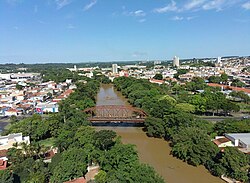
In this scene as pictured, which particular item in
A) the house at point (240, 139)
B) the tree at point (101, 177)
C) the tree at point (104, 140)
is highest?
the tree at point (104, 140)

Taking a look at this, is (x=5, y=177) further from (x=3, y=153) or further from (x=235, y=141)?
(x=235, y=141)

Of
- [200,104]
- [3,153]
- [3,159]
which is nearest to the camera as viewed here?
[3,159]

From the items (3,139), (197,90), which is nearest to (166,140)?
(3,139)

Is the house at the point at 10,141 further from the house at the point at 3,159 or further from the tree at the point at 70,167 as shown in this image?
the tree at the point at 70,167

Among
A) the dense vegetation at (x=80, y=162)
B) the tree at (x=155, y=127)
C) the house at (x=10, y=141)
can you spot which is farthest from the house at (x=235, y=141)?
the house at (x=10, y=141)

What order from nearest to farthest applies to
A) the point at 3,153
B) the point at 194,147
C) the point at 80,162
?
1. the point at 80,162
2. the point at 194,147
3. the point at 3,153

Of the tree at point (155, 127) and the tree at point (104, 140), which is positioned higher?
the tree at point (104, 140)

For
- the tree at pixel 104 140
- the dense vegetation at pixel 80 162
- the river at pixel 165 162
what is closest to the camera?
the dense vegetation at pixel 80 162

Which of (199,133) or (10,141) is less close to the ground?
(199,133)

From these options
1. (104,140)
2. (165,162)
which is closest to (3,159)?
(104,140)

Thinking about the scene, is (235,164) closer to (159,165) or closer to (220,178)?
(220,178)

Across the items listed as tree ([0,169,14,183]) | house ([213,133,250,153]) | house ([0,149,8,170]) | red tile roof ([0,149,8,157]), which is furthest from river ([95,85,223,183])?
red tile roof ([0,149,8,157])
